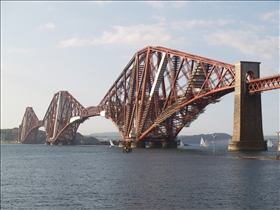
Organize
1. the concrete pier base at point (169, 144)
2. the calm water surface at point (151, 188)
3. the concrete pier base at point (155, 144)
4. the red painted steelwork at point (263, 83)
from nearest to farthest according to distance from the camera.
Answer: the calm water surface at point (151, 188)
the red painted steelwork at point (263, 83)
the concrete pier base at point (169, 144)
the concrete pier base at point (155, 144)

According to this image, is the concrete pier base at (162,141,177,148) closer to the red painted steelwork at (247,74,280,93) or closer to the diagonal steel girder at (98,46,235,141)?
the diagonal steel girder at (98,46,235,141)

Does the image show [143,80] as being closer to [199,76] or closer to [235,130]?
[199,76]

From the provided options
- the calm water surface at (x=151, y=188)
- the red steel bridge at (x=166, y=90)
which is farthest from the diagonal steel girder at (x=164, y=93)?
the calm water surface at (x=151, y=188)

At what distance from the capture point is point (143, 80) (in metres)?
150

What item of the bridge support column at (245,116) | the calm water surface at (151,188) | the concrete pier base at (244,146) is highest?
the bridge support column at (245,116)

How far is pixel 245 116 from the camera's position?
9862cm

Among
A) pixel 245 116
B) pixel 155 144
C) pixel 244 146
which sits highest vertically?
pixel 245 116

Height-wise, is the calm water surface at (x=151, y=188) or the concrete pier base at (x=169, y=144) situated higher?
the concrete pier base at (x=169, y=144)

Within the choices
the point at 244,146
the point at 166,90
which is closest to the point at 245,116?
the point at 244,146

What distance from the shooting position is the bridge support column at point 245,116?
98062 mm

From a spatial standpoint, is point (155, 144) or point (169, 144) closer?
point (169, 144)

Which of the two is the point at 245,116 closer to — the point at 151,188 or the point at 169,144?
the point at 169,144

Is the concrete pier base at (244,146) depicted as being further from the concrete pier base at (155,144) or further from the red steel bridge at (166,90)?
the concrete pier base at (155,144)

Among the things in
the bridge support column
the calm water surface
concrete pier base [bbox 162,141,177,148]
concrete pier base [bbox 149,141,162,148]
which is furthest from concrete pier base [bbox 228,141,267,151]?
concrete pier base [bbox 149,141,162,148]
